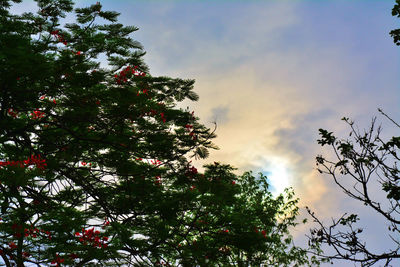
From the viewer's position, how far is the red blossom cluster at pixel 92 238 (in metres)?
7.28

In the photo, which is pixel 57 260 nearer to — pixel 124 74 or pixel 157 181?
pixel 157 181

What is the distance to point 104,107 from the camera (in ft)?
30.8

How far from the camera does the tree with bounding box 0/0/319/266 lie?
7.74m

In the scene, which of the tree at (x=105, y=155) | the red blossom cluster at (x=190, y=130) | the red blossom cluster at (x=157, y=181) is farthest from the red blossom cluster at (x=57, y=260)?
the red blossom cluster at (x=190, y=130)

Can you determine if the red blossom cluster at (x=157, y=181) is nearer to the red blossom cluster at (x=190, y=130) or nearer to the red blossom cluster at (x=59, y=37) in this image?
the red blossom cluster at (x=190, y=130)

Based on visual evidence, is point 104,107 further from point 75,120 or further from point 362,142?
point 362,142

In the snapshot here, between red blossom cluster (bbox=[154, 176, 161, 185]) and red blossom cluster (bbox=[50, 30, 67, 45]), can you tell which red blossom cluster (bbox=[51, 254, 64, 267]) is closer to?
red blossom cluster (bbox=[154, 176, 161, 185])

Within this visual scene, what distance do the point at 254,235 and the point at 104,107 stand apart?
487 cm

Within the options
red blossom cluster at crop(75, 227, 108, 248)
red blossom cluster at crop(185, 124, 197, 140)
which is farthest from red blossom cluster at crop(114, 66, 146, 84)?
red blossom cluster at crop(75, 227, 108, 248)

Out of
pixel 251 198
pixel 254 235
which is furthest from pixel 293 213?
pixel 254 235

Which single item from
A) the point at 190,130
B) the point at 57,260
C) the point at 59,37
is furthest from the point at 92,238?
the point at 59,37

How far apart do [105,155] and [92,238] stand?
2544 millimetres

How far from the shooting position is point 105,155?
9.84 meters

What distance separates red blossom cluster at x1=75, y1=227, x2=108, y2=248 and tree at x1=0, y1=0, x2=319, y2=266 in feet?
0.13
